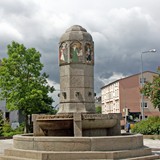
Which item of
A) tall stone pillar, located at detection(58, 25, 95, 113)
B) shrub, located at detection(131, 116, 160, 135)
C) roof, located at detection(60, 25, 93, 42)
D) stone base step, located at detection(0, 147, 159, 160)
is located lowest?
stone base step, located at detection(0, 147, 159, 160)

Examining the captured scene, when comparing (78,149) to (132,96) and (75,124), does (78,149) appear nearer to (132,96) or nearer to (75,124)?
(75,124)

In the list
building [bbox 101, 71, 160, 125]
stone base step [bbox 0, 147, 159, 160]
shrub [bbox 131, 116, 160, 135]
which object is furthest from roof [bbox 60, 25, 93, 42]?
building [bbox 101, 71, 160, 125]

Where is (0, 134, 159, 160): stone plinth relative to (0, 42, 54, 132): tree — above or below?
below

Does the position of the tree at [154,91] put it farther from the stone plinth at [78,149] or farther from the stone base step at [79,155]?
the stone base step at [79,155]

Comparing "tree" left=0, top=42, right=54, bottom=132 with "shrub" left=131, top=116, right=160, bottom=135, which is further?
"tree" left=0, top=42, right=54, bottom=132

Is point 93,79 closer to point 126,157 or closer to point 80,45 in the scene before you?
point 80,45

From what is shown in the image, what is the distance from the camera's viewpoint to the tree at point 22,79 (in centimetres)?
3494

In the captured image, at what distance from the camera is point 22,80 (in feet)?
117

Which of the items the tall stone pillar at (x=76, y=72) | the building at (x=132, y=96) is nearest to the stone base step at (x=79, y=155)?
the tall stone pillar at (x=76, y=72)

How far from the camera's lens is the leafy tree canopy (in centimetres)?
3491

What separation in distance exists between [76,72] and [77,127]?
306 cm

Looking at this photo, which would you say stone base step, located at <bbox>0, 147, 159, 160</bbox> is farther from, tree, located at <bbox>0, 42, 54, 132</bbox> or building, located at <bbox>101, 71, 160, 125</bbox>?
building, located at <bbox>101, 71, 160, 125</bbox>

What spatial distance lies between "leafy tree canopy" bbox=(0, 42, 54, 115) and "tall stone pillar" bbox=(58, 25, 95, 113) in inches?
785

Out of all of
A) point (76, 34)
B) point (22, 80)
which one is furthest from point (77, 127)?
point (22, 80)
